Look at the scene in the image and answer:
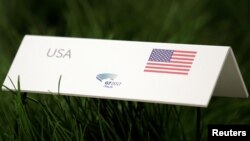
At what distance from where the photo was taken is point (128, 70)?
283 centimetres

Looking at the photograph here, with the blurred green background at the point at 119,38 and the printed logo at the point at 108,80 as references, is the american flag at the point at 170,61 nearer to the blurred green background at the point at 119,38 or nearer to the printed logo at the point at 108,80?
the printed logo at the point at 108,80

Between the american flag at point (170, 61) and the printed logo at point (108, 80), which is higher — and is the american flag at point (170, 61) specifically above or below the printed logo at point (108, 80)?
above

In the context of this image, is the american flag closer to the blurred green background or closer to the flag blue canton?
the flag blue canton

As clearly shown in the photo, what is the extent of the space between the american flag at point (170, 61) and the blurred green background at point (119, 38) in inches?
9.0

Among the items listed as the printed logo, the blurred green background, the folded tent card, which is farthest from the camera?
the blurred green background

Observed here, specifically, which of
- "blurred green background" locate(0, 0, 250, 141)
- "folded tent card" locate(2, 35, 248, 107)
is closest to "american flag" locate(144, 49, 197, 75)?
"folded tent card" locate(2, 35, 248, 107)

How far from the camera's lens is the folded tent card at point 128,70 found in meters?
2.70

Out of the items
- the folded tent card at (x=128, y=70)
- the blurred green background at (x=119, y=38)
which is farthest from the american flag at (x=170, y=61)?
the blurred green background at (x=119, y=38)

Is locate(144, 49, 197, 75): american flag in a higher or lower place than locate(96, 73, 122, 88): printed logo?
higher

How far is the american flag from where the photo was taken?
2.76 metres

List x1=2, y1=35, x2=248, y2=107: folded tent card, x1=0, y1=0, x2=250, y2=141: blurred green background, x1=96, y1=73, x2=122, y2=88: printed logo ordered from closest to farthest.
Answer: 1. x1=2, y1=35, x2=248, y2=107: folded tent card
2. x1=96, y1=73, x2=122, y2=88: printed logo
3. x1=0, y1=0, x2=250, y2=141: blurred green background

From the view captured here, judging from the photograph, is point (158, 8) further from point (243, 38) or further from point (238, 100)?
point (238, 100)

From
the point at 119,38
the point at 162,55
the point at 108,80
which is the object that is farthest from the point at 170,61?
the point at 119,38

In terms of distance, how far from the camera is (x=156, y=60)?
2.80 metres
